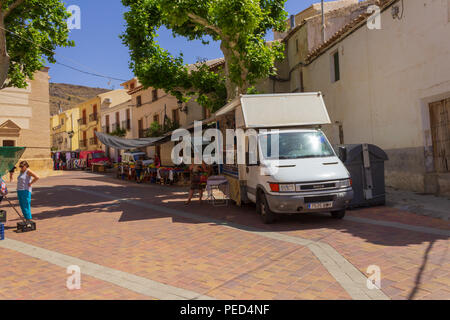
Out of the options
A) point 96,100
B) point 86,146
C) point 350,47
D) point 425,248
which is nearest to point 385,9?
point 350,47

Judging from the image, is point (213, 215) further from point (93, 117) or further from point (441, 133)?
point (93, 117)

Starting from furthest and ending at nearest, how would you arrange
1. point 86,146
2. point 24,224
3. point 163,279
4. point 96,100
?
point 86,146 → point 96,100 → point 24,224 → point 163,279

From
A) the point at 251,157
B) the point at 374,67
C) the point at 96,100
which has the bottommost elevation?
the point at 251,157

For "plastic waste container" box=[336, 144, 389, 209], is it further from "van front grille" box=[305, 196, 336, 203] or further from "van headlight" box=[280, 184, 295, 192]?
"van headlight" box=[280, 184, 295, 192]

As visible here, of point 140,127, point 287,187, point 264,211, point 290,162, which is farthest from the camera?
point 140,127

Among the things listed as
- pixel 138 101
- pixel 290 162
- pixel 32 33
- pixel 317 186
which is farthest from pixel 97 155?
pixel 317 186

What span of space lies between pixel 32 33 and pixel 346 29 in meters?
12.9

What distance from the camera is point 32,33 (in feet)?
48.5

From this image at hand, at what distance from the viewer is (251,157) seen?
8.30 metres

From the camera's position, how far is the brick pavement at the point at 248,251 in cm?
413

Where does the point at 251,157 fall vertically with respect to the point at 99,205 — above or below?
above
